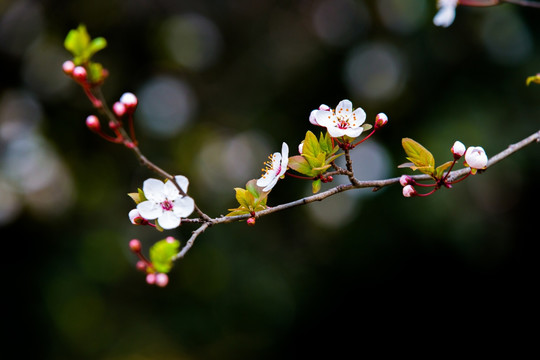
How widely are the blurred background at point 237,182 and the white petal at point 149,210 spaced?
110 inches

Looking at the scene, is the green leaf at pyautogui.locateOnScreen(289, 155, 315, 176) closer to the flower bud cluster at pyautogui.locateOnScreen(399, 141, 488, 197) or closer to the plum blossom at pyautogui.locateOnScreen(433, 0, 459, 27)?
the flower bud cluster at pyautogui.locateOnScreen(399, 141, 488, 197)

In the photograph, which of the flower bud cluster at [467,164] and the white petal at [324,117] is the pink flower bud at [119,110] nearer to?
the white petal at [324,117]

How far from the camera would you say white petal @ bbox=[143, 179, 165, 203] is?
991 mm

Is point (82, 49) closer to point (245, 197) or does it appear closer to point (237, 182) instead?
point (245, 197)

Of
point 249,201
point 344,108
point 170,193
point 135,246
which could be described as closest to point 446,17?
point 344,108

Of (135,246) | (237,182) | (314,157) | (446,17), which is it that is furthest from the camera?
(237,182)

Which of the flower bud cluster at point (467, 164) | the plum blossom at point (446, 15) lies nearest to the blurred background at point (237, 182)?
the plum blossom at point (446, 15)

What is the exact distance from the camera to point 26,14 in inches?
157

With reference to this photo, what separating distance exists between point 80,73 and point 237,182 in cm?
336

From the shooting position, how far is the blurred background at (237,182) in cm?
378

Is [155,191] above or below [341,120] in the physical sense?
below

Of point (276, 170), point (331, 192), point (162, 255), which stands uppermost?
point (276, 170)

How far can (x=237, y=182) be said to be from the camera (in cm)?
416

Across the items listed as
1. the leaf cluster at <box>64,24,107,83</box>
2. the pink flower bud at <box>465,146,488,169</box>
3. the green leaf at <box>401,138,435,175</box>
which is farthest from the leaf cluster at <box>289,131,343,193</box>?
the leaf cluster at <box>64,24,107,83</box>
